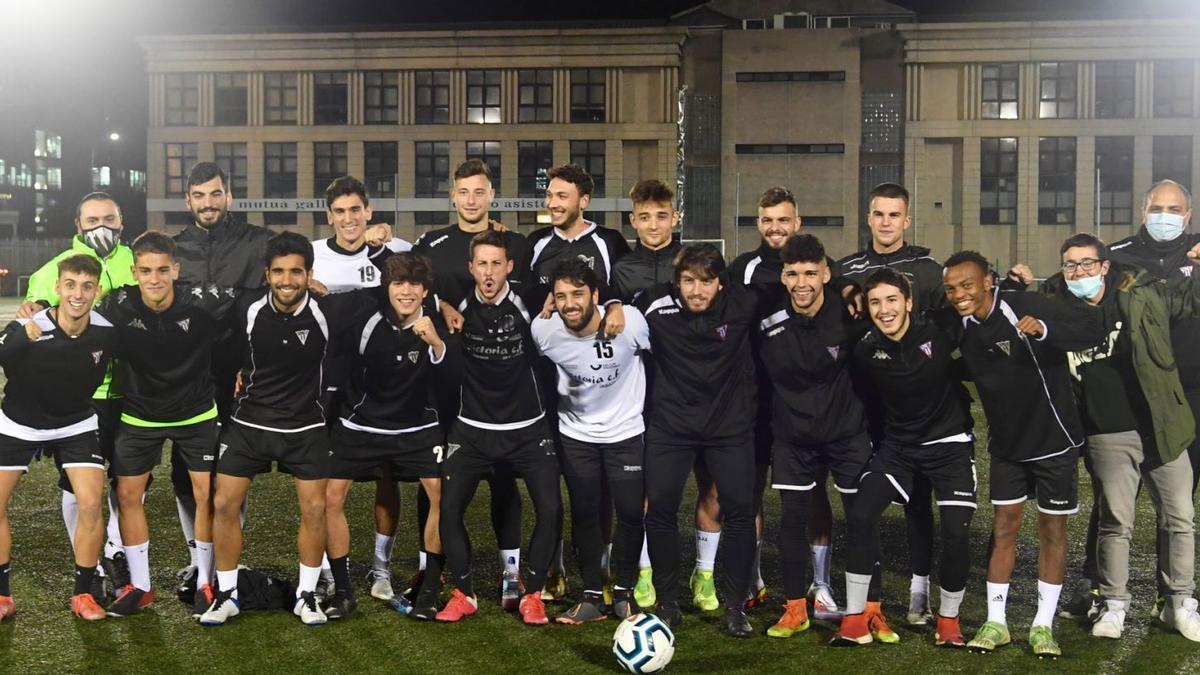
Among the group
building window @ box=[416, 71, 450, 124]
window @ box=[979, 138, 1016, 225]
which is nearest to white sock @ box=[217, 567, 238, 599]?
building window @ box=[416, 71, 450, 124]

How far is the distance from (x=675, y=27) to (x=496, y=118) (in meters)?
8.85

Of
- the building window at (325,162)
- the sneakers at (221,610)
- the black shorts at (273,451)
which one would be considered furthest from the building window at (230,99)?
the sneakers at (221,610)

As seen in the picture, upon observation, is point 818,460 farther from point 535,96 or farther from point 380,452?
point 535,96

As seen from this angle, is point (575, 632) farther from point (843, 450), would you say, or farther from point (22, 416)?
point (22, 416)

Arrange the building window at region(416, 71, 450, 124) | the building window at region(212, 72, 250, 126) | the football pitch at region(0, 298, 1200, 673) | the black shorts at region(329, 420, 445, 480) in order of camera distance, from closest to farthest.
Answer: the football pitch at region(0, 298, 1200, 673) < the black shorts at region(329, 420, 445, 480) < the building window at region(416, 71, 450, 124) < the building window at region(212, 72, 250, 126)

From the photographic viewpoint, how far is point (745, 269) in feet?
22.2

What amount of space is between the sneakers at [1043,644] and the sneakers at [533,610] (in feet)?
8.14

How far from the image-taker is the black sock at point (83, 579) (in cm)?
639

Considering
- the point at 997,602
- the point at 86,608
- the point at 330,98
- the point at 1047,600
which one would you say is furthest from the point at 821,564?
the point at 330,98

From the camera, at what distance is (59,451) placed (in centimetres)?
636

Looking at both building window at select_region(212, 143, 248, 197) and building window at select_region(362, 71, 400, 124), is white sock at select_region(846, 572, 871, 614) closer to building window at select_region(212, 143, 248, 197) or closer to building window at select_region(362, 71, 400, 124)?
building window at select_region(362, 71, 400, 124)

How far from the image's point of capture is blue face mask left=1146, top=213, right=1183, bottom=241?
6.44 meters

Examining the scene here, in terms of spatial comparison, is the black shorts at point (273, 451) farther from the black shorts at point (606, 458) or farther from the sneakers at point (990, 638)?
the sneakers at point (990, 638)

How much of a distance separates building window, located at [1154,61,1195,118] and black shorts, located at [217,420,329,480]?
5035 cm
